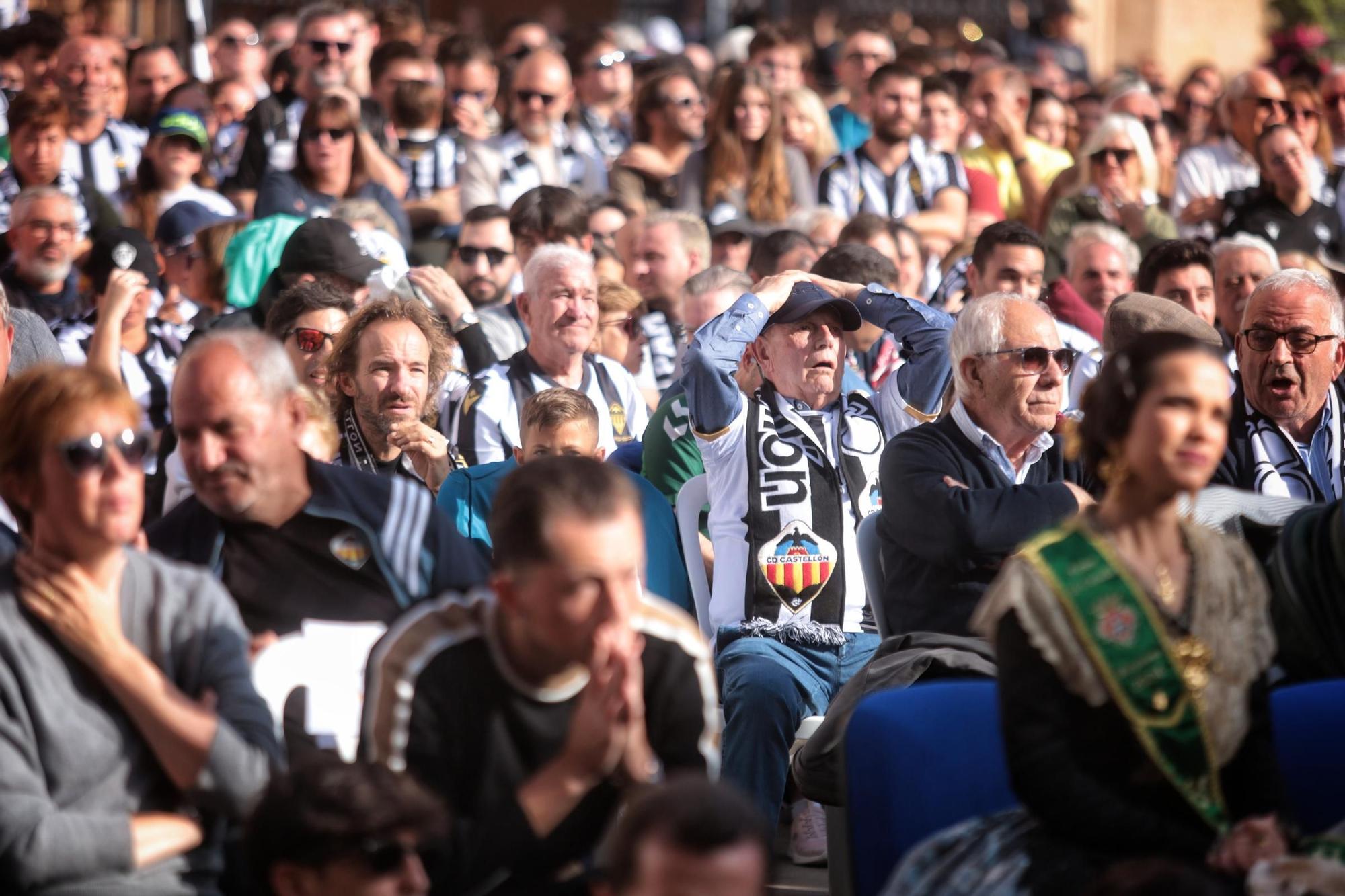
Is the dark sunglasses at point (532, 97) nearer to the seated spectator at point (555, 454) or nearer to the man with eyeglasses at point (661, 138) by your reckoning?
the man with eyeglasses at point (661, 138)

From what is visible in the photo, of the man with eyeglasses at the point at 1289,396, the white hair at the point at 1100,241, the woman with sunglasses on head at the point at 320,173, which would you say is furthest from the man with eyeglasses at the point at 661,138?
the man with eyeglasses at the point at 1289,396

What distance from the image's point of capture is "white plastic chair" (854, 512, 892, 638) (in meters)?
4.26

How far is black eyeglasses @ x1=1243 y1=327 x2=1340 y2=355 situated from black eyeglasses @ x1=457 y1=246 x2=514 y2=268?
321 cm

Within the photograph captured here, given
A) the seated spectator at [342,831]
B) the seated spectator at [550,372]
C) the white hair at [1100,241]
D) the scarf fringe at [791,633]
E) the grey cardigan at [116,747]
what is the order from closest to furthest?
the seated spectator at [342,831]
the grey cardigan at [116,747]
the scarf fringe at [791,633]
the seated spectator at [550,372]
the white hair at [1100,241]

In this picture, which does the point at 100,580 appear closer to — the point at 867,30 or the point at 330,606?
the point at 330,606

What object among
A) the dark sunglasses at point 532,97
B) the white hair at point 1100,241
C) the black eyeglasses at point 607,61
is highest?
the black eyeglasses at point 607,61

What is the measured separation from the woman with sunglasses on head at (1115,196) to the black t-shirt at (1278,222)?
27cm

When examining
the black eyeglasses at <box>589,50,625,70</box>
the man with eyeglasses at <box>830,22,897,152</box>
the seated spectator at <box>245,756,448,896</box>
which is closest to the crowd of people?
the seated spectator at <box>245,756,448,896</box>

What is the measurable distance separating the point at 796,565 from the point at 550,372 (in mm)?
1368

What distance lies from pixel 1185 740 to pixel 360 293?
372cm

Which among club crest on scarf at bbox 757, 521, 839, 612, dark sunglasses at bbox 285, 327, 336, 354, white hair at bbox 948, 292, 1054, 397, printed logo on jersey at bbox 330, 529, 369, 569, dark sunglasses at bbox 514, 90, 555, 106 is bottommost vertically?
club crest on scarf at bbox 757, 521, 839, 612

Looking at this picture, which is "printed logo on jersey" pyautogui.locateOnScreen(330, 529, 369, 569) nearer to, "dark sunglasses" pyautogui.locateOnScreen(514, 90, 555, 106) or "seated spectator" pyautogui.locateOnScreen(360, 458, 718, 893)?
"seated spectator" pyautogui.locateOnScreen(360, 458, 718, 893)

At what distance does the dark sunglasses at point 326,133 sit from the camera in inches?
299

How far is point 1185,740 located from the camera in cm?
296
